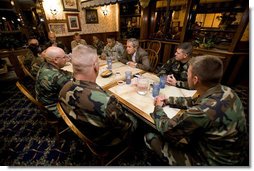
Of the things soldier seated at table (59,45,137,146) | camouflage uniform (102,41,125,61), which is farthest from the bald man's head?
camouflage uniform (102,41,125,61)

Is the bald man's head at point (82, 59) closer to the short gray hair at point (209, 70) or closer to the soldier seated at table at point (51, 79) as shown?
the soldier seated at table at point (51, 79)

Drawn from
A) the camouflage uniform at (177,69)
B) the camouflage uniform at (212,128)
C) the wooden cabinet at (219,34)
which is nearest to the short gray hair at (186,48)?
the camouflage uniform at (177,69)

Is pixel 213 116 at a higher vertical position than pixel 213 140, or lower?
higher

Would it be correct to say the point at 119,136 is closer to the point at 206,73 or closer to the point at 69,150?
the point at 206,73

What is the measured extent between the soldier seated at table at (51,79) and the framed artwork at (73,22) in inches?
155

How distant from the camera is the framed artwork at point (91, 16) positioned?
5.09 m

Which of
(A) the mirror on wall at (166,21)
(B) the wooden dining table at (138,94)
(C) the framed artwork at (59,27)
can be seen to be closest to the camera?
(B) the wooden dining table at (138,94)

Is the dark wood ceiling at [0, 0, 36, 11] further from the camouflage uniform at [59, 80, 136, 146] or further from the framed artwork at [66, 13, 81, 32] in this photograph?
the camouflage uniform at [59, 80, 136, 146]

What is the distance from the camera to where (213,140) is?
0.81m

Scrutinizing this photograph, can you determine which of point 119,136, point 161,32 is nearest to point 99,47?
point 161,32

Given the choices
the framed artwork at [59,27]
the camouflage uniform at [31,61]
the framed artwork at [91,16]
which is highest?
the framed artwork at [91,16]

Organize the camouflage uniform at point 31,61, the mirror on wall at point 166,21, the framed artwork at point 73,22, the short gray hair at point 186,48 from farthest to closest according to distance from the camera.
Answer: the framed artwork at point 73,22
the mirror on wall at point 166,21
the camouflage uniform at point 31,61
the short gray hair at point 186,48

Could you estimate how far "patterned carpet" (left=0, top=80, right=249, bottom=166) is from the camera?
148 centimetres

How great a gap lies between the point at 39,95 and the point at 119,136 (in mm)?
1060
